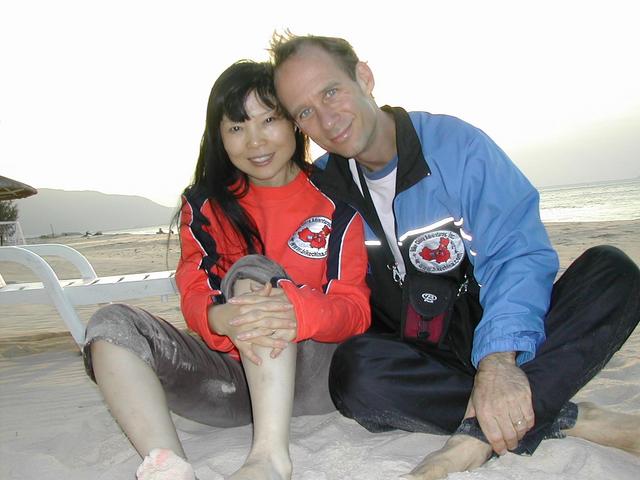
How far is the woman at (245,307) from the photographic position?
4.50 ft

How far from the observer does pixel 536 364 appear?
1438mm

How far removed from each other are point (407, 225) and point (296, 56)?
→ 27.0 inches

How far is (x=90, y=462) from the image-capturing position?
1.74 m

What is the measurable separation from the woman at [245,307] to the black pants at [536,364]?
146 mm

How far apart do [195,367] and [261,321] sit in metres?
0.34

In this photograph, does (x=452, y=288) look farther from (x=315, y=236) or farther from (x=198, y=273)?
(x=198, y=273)

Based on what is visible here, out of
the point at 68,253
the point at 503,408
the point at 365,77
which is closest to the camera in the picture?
the point at 503,408

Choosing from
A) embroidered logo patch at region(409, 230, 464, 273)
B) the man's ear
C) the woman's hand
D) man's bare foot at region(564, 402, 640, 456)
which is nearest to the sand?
man's bare foot at region(564, 402, 640, 456)

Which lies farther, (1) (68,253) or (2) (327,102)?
(1) (68,253)

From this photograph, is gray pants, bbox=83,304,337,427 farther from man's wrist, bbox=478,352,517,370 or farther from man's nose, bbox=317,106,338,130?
man's nose, bbox=317,106,338,130

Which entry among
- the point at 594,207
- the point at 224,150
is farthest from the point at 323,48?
the point at 594,207

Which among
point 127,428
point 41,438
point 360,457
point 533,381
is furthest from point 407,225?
point 41,438

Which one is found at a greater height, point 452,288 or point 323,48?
point 323,48

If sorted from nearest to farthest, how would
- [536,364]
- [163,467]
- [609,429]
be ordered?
[163,467] < [536,364] < [609,429]
